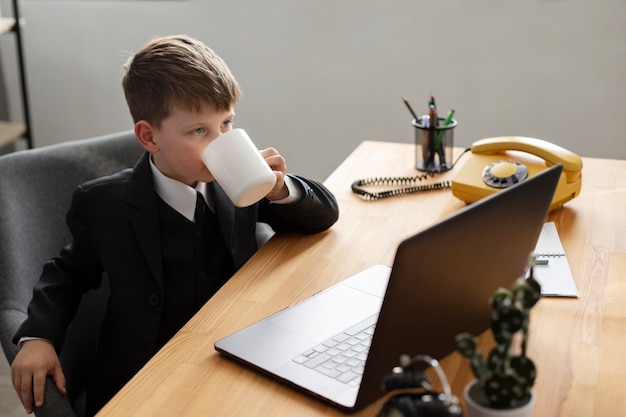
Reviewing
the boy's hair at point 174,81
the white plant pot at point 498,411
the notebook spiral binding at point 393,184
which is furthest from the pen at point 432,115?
the white plant pot at point 498,411

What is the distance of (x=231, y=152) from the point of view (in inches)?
46.4

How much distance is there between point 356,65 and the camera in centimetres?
271

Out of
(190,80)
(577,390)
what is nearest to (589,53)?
(190,80)

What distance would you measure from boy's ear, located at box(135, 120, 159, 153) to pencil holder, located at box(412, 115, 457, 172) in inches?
23.7

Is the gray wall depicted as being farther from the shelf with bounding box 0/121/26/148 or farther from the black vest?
the black vest

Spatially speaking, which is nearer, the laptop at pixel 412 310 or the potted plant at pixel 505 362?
the potted plant at pixel 505 362

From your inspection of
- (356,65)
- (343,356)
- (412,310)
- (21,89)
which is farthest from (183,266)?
(21,89)

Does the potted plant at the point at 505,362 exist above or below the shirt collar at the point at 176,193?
above

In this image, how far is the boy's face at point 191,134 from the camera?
4.23ft

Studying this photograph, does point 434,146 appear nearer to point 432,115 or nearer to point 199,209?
point 432,115

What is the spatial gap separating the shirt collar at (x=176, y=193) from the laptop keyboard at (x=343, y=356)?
0.43 metres

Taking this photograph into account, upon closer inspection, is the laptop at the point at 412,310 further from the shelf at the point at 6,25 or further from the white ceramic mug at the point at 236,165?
the shelf at the point at 6,25

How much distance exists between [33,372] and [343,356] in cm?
50

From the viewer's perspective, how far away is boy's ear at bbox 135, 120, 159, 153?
1345mm
